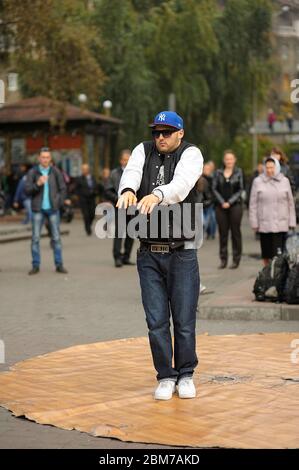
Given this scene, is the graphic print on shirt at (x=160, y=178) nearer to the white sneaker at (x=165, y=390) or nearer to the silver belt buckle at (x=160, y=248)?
the silver belt buckle at (x=160, y=248)

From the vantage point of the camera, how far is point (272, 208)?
1450 cm

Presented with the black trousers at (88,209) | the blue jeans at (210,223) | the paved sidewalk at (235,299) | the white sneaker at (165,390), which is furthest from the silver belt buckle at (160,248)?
the black trousers at (88,209)

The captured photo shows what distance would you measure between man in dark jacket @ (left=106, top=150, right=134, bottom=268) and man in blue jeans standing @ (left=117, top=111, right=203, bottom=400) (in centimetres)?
918

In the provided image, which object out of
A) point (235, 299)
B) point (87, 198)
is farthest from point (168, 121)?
point (87, 198)

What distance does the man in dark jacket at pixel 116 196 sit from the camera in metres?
16.7

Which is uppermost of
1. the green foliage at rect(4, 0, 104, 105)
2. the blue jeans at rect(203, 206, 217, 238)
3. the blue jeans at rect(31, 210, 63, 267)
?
the green foliage at rect(4, 0, 104, 105)

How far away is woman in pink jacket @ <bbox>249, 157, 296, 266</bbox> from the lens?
14492 mm

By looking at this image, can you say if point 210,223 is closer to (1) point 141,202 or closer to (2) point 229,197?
(2) point 229,197

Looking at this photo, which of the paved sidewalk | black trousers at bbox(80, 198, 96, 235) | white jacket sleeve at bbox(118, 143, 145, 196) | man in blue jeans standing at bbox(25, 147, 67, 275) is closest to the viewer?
white jacket sleeve at bbox(118, 143, 145, 196)

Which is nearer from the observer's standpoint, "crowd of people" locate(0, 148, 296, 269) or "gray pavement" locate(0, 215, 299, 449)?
"gray pavement" locate(0, 215, 299, 449)

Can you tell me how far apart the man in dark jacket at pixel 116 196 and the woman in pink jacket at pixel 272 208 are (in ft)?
8.12

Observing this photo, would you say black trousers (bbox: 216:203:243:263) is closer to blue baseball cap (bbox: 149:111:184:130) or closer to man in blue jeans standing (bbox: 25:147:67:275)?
man in blue jeans standing (bbox: 25:147:67:275)

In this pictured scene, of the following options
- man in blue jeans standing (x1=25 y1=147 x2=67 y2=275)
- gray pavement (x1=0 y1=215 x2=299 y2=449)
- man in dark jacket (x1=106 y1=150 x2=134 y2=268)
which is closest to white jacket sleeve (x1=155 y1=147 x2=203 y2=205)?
gray pavement (x1=0 y1=215 x2=299 y2=449)
